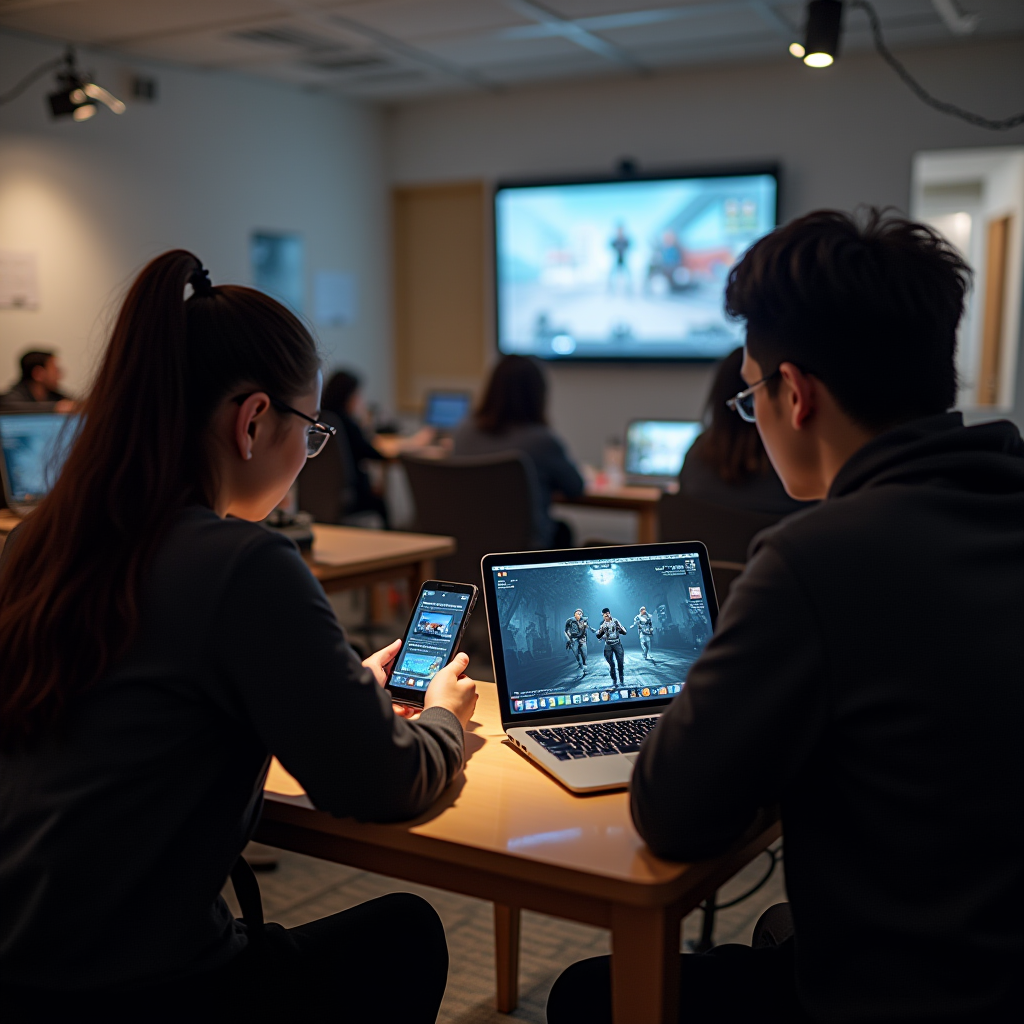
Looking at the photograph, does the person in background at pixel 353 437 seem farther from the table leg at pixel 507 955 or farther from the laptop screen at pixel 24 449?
the table leg at pixel 507 955

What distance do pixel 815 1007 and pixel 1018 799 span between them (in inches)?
Answer: 11.1

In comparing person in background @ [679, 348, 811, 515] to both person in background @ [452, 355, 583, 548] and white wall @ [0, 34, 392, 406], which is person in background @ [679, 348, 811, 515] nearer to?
person in background @ [452, 355, 583, 548]

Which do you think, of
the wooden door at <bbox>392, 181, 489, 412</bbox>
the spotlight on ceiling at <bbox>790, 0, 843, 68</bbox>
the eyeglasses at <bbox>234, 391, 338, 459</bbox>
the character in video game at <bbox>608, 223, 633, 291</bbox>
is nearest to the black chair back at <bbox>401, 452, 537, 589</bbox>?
the spotlight on ceiling at <bbox>790, 0, 843, 68</bbox>

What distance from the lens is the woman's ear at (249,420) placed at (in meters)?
1.19

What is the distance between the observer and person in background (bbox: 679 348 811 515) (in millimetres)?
2615

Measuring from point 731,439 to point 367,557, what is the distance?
104cm

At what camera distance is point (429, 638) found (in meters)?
1.58

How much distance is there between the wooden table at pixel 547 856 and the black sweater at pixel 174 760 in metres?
0.14

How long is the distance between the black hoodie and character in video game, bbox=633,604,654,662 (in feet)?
1.55

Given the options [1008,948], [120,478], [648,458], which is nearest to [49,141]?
[648,458]

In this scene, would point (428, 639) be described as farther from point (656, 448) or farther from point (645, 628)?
point (656, 448)

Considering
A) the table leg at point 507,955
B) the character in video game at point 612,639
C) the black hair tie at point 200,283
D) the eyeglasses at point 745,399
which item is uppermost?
the black hair tie at point 200,283

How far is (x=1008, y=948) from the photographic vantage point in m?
0.92

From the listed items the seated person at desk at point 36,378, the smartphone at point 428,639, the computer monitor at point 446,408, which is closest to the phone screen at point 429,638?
the smartphone at point 428,639
